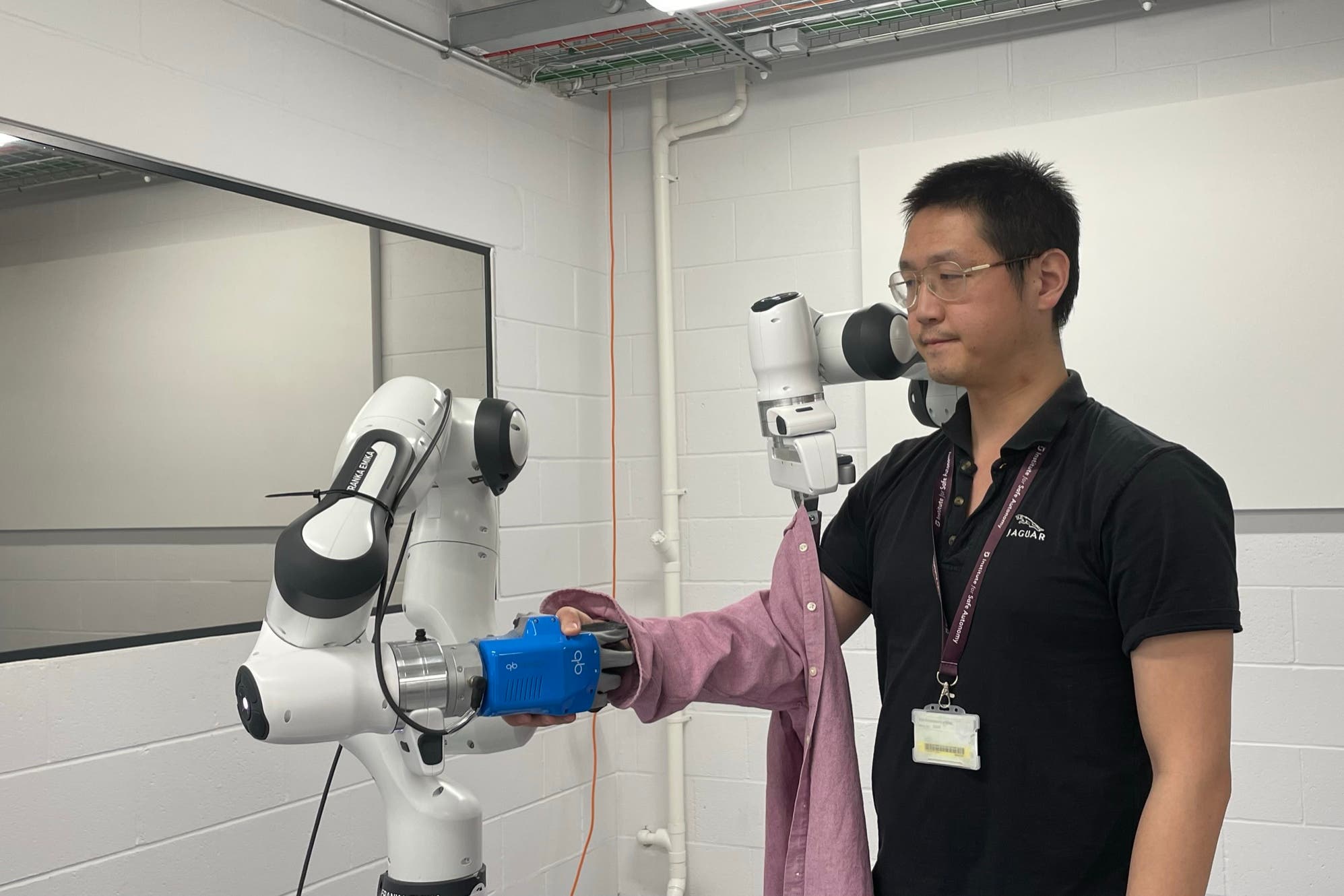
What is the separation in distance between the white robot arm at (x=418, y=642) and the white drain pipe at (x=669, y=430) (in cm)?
185

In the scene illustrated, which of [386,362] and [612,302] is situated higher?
[612,302]

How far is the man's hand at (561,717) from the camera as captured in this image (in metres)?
1.64

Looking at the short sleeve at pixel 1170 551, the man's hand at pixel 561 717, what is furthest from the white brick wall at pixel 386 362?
the short sleeve at pixel 1170 551

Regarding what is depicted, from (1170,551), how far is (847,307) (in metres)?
2.29

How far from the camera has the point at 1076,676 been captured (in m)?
1.51

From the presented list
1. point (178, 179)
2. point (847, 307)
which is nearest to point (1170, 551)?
point (178, 179)

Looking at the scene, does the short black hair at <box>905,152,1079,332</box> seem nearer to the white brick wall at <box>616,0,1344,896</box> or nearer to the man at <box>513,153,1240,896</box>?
the man at <box>513,153,1240,896</box>

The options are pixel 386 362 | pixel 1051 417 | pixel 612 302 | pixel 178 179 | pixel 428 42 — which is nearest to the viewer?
pixel 1051 417

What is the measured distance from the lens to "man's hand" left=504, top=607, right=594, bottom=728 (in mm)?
1638

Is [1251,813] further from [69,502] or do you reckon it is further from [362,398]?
[69,502]

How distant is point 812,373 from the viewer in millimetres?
1882

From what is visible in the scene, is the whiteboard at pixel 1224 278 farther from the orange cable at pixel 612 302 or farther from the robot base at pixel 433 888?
the robot base at pixel 433 888

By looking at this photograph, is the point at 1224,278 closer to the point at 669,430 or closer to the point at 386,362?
the point at 669,430

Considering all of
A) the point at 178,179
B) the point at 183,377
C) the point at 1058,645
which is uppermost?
the point at 178,179
